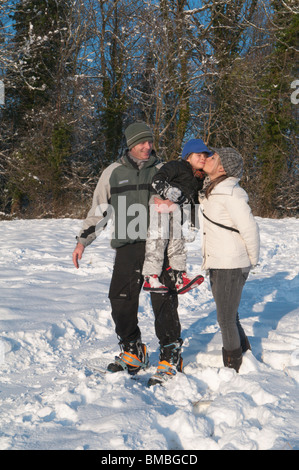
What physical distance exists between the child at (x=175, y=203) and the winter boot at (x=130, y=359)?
553mm

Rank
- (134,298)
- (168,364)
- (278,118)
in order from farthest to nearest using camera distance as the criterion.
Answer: (278,118), (134,298), (168,364)

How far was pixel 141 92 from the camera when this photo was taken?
17938 millimetres

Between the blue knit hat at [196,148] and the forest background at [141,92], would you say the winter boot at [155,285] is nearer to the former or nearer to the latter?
the blue knit hat at [196,148]

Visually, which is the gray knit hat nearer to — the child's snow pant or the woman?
the woman

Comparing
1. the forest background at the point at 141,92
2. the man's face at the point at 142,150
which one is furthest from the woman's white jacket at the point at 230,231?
the forest background at the point at 141,92

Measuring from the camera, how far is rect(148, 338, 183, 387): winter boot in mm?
2986

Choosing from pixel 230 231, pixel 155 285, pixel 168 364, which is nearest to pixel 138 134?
pixel 230 231

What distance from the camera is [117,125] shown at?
1964 cm

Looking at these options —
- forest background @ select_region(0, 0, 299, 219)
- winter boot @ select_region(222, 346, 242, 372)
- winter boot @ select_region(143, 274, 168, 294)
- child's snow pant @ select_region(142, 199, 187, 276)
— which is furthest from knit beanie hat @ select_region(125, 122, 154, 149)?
forest background @ select_region(0, 0, 299, 219)

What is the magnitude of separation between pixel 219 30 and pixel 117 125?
5802 mm

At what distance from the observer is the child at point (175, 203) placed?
2.93 metres

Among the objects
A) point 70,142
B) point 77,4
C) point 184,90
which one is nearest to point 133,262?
point 184,90

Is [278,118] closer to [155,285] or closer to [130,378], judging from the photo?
[155,285]

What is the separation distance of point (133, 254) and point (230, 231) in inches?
27.9
